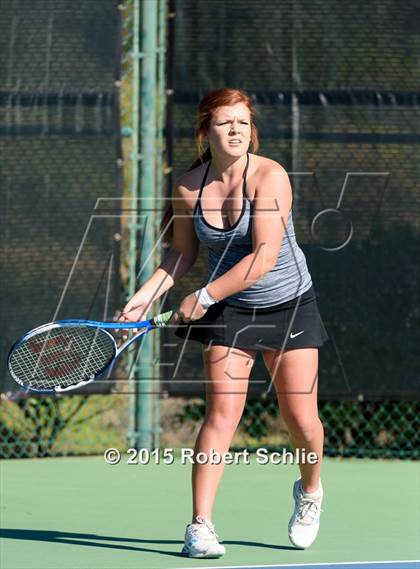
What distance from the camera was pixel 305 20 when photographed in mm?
7117

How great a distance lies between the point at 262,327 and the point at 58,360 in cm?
85

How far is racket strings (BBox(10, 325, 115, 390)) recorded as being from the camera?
16.3 ft

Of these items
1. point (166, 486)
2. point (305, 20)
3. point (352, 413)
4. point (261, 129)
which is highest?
point (305, 20)

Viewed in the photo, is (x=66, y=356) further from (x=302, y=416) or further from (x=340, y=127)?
(x=340, y=127)

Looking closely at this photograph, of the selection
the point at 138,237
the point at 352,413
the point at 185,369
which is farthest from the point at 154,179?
the point at 352,413

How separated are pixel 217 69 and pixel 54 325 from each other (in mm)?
2689

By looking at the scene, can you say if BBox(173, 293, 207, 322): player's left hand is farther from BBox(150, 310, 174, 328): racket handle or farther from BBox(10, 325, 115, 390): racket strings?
BBox(10, 325, 115, 390): racket strings

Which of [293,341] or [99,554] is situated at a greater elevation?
[293,341]

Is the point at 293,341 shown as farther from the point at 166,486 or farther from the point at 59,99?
the point at 59,99

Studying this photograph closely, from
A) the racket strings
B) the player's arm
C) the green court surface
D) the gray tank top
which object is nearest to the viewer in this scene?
the player's arm

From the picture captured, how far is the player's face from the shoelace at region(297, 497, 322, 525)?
1220 mm

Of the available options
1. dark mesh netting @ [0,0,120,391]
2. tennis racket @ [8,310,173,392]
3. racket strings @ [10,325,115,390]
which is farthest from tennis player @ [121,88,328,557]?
dark mesh netting @ [0,0,120,391]

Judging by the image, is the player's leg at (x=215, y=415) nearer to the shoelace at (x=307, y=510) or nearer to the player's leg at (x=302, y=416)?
the player's leg at (x=302, y=416)

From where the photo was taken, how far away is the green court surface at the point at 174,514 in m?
4.79
